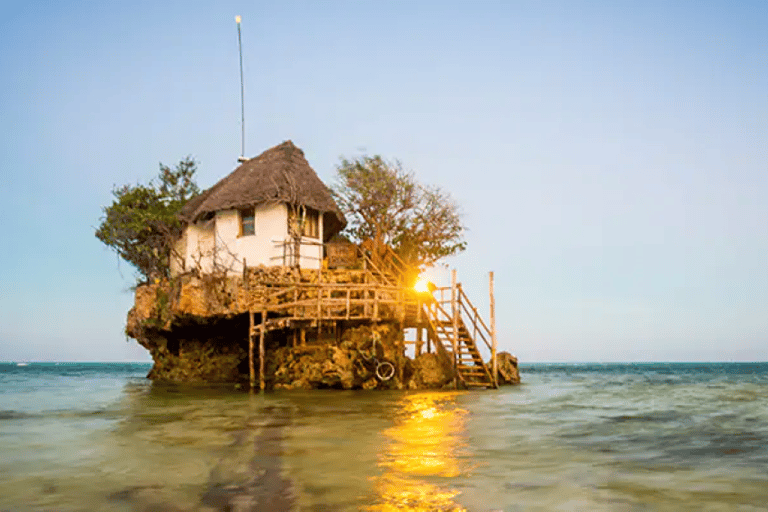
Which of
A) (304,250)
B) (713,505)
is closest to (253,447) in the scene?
(713,505)

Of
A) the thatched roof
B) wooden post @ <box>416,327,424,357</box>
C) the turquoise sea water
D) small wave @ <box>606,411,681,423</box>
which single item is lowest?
small wave @ <box>606,411,681,423</box>

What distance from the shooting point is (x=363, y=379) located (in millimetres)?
24812

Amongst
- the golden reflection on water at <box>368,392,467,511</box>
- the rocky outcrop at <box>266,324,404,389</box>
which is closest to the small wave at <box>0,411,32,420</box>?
the rocky outcrop at <box>266,324,404,389</box>

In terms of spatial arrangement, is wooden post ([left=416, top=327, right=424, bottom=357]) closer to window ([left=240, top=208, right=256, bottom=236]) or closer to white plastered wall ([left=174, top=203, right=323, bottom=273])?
white plastered wall ([left=174, top=203, right=323, bottom=273])

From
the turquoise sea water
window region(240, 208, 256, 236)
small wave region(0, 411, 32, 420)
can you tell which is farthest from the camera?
window region(240, 208, 256, 236)

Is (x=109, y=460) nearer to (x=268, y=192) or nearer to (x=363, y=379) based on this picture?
(x=363, y=379)

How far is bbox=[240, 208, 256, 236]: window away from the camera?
Answer: 27.4 m

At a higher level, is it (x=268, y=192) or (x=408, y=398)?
(x=268, y=192)

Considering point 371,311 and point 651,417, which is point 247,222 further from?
point 651,417

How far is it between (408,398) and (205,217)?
13.4m

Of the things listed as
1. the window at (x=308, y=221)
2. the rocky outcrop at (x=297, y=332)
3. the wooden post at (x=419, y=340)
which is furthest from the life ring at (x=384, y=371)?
the window at (x=308, y=221)

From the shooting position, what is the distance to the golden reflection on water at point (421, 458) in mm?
8055

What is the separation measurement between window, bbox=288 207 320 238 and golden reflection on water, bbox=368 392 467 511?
10771 mm

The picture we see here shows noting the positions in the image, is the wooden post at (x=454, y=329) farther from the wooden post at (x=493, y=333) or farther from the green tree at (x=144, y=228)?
the green tree at (x=144, y=228)
